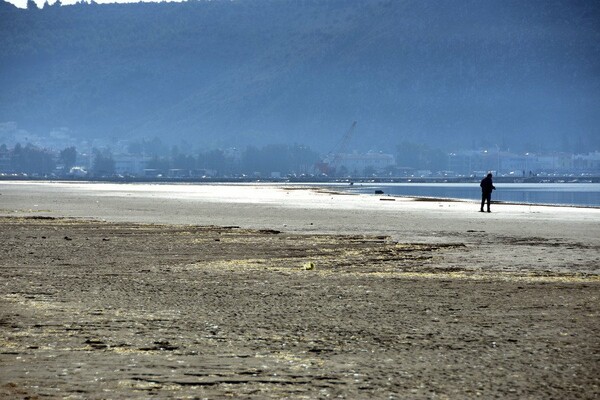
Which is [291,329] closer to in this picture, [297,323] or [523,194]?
[297,323]

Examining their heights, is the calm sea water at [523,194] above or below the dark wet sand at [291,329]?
below

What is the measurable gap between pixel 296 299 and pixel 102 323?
2474 mm

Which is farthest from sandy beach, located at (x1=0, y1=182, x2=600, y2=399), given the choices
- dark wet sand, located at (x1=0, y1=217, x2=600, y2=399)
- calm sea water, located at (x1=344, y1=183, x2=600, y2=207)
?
calm sea water, located at (x1=344, y1=183, x2=600, y2=207)

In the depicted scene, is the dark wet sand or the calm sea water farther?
the calm sea water

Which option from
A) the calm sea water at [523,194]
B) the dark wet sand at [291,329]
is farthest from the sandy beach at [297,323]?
the calm sea water at [523,194]

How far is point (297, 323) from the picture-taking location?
29.6 ft

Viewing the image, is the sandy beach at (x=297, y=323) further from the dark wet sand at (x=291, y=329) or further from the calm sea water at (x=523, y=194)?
the calm sea water at (x=523, y=194)

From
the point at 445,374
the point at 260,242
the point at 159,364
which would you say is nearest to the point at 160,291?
the point at 159,364

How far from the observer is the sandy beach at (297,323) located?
256 inches

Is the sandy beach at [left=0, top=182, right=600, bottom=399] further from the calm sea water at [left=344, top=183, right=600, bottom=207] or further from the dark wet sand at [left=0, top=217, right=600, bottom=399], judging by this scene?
the calm sea water at [left=344, top=183, right=600, bottom=207]

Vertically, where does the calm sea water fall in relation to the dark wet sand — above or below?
below

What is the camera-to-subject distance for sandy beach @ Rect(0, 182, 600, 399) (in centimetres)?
651

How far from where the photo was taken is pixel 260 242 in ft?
68.2

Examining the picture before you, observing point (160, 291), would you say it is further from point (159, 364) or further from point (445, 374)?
point (445, 374)
